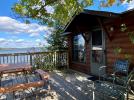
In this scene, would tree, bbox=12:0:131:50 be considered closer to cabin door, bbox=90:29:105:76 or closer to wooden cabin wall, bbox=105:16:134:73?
wooden cabin wall, bbox=105:16:134:73

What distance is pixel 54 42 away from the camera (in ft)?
36.3

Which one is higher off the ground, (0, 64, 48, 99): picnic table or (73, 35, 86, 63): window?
(73, 35, 86, 63): window

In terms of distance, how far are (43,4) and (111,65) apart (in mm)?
3257

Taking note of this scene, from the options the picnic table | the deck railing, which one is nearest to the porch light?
the deck railing

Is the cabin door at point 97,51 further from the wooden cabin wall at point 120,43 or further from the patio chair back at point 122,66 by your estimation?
the patio chair back at point 122,66

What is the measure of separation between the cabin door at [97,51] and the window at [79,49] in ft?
3.19

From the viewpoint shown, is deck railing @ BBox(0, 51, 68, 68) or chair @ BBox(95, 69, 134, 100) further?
deck railing @ BBox(0, 51, 68, 68)

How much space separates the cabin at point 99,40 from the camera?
5.39m

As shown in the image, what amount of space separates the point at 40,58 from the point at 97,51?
136 inches

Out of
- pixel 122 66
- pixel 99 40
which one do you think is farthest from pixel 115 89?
pixel 99 40

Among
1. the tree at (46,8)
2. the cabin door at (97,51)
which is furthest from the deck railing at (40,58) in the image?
the tree at (46,8)

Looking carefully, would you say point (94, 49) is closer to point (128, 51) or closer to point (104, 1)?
point (128, 51)

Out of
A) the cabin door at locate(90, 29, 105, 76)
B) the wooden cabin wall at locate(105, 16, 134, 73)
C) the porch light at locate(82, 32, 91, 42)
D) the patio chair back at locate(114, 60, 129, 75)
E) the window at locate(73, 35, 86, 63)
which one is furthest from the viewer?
the window at locate(73, 35, 86, 63)

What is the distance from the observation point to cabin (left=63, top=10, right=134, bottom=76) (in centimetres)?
539
